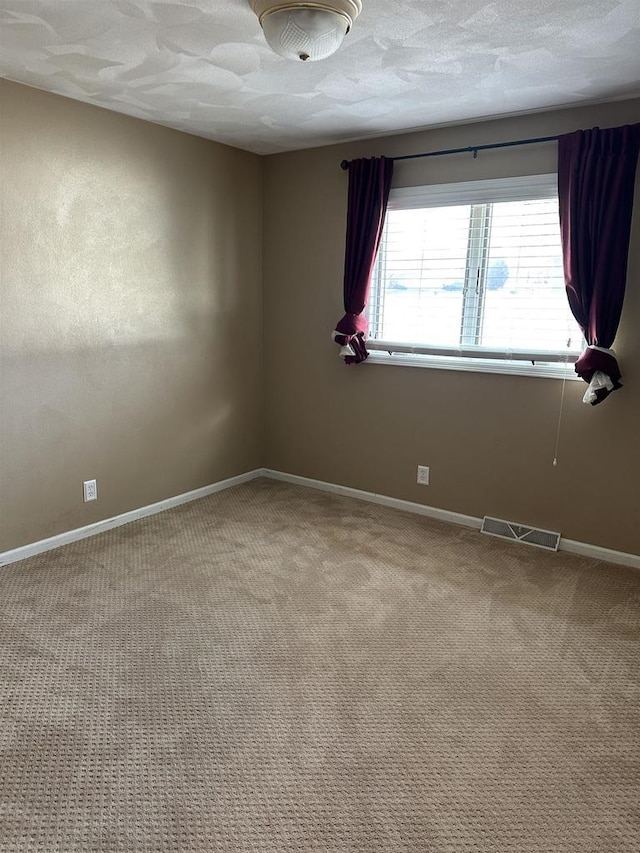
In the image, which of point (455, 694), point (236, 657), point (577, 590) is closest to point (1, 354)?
point (236, 657)

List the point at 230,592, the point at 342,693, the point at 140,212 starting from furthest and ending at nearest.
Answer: the point at 140,212 → the point at 230,592 → the point at 342,693

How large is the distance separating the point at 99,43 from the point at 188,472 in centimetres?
261

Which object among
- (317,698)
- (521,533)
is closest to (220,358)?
(521,533)

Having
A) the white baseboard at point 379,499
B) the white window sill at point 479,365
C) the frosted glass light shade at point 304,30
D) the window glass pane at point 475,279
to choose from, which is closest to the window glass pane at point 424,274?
the window glass pane at point 475,279

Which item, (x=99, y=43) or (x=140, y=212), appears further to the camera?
(x=140, y=212)

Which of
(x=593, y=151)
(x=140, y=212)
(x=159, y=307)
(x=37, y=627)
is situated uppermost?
(x=593, y=151)

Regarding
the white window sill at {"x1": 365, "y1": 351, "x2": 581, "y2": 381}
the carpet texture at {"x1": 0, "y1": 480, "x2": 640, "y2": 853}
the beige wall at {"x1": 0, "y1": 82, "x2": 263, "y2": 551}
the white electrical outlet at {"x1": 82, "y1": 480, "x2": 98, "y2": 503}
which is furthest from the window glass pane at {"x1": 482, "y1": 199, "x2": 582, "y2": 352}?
the white electrical outlet at {"x1": 82, "y1": 480, "x2": 98, "y2": 503}

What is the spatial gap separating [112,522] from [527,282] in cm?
288

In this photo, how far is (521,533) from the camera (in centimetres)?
368

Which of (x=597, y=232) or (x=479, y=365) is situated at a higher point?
(x=597, y=232)

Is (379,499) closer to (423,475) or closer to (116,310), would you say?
(423,475)

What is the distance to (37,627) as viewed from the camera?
2672mm

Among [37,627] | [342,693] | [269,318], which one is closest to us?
[342,693]

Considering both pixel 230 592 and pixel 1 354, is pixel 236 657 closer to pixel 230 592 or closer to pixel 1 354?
pixel 230 592
